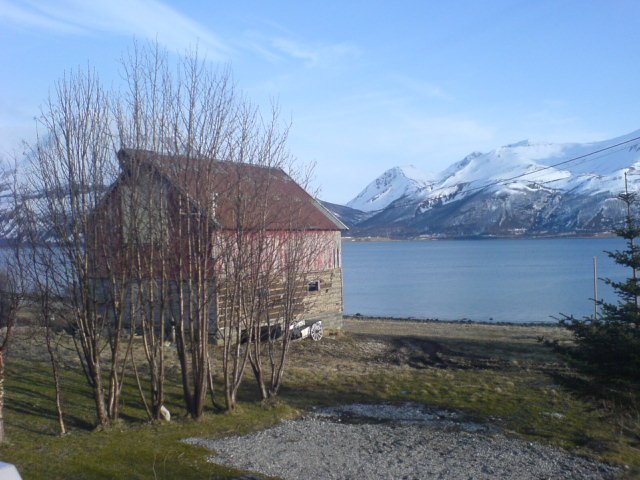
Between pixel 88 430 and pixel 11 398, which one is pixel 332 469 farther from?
pixel 11 398

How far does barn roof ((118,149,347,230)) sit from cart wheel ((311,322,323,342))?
453 inches

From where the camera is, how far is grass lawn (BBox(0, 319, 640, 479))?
10.1m

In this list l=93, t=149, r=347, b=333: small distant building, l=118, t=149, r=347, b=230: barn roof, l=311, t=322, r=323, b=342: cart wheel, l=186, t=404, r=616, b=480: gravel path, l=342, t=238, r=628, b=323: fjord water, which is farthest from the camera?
l=342, t=238, r=628, b=323: fjord water

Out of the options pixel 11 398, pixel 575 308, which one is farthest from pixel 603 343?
pixel 575 308

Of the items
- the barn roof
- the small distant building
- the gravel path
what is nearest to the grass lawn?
the gravel path

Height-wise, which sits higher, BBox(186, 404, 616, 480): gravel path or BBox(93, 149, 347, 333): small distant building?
BBox(93, 149, 347, 333): small distant building

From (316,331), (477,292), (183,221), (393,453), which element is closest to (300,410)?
(393,453)

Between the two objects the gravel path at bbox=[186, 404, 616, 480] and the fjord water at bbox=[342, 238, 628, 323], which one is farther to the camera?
the fjord water at bbox=[342, 238, 628, 323]

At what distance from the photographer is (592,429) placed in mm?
13070

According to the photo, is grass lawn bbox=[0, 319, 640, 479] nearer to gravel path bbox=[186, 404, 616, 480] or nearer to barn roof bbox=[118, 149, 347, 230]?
gravel path bbox=[186, 404, 616, 480]

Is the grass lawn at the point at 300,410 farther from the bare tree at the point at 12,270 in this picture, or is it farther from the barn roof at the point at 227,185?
the barn roof at the point at 227,185

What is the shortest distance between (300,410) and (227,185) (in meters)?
4.97

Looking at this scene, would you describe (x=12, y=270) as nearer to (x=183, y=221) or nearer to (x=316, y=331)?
(x=183, y=221)

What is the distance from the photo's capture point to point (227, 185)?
13500 mm
